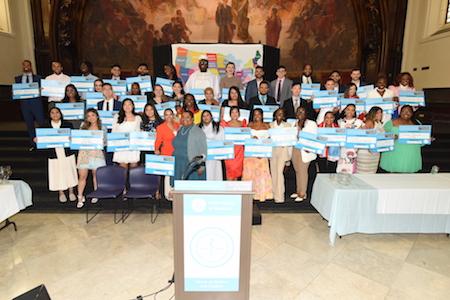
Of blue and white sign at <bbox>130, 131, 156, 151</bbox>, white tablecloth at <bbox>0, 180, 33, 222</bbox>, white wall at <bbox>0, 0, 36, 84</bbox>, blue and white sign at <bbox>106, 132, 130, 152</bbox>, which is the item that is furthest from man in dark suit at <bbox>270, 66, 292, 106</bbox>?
white wall at <bbox>0, 0, 36, 84</bbox>

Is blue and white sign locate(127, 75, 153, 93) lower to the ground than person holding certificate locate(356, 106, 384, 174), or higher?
higher

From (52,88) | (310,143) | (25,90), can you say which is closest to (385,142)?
Result: (310,143)

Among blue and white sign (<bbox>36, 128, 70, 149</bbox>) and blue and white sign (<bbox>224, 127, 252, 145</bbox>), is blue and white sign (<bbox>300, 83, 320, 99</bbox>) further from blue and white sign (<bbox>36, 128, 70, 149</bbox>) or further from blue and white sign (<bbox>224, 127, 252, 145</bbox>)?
blue and white sign (<bbox>36, 128, 70, 149</bbox>)

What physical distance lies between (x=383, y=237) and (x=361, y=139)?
1554 mm

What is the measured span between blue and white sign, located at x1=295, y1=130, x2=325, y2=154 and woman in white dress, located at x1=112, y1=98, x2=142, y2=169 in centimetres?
287

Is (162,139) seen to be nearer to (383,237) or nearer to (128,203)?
(128,203)

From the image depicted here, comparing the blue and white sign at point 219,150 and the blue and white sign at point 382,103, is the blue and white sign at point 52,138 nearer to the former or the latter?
the blue and white sign at point 219,150

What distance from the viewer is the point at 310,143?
16.4 feet

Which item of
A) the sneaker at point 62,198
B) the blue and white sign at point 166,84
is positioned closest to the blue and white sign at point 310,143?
the blue and white sign at point 166,84

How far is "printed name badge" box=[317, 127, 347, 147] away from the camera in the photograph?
4.92 metres

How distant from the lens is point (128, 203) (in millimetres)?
5629

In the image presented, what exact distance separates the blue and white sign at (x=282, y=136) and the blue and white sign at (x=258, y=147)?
182 mm

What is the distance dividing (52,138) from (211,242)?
418 cm

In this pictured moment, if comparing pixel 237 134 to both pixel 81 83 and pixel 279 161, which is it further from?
pixel 81 83
